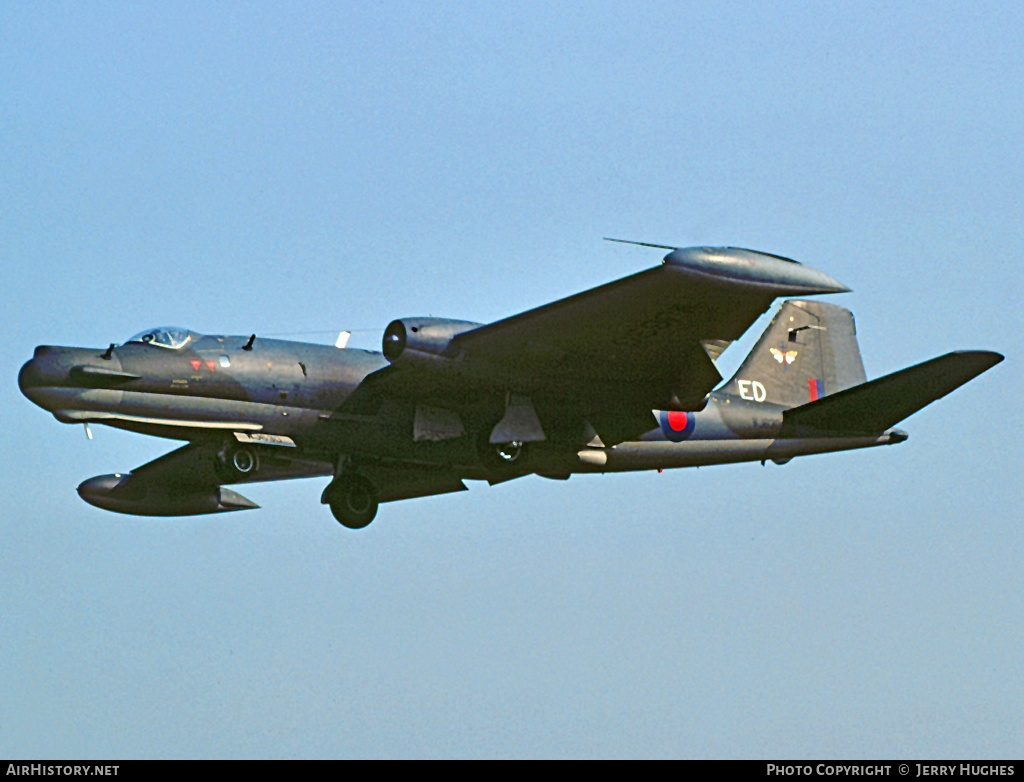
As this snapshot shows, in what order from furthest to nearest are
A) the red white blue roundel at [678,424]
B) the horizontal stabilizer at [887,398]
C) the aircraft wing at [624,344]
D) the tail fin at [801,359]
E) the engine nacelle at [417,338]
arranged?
1. the tail fin at [801,359]
2. the red white blue roundel at [678,424]
3. the horizontal stabilizer at [887,398]
4. the engine nacelle at [417,338]
5. the aircraft wing at [624,344]

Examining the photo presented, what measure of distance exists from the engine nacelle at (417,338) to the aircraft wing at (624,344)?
0.16m

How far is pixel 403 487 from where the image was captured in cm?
2369

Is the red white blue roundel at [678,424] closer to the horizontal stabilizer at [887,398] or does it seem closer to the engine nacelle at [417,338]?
the horizontal stabilizer at [887,398]

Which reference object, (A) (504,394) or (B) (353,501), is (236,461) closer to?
(B) (353,501)

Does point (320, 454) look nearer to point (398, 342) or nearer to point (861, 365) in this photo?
point (398, 342)

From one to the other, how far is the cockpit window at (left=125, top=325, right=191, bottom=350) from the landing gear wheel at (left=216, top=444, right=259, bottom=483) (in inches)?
74.3

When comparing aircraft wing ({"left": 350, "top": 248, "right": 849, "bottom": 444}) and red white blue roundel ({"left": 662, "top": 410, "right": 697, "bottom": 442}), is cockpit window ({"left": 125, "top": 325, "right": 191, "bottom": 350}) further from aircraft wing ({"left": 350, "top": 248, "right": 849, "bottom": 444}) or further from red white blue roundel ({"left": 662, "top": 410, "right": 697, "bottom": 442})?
red white blue roundel ({"left": 662, "top": 410, "right": 697, "bottom": 442})

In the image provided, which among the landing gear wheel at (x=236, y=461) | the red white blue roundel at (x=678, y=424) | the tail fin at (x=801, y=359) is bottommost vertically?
the landing gear wheel at (x=236, y=461)

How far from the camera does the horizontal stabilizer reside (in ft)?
66.6

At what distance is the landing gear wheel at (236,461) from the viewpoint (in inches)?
799

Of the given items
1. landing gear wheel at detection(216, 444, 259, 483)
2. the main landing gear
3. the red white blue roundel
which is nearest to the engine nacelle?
landing gear wheel at detection(216, 444, 259, 483)

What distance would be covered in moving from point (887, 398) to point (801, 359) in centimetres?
333

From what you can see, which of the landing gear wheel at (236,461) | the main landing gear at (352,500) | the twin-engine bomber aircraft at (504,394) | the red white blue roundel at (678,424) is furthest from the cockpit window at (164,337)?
the red white blue roundel at (678,424)
